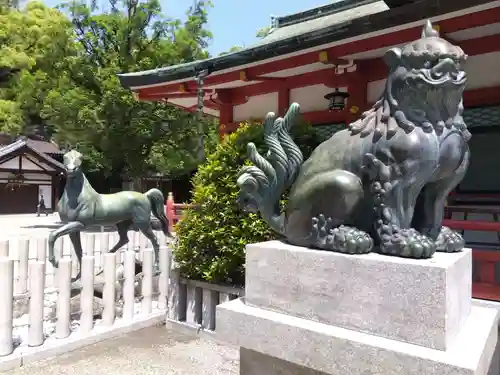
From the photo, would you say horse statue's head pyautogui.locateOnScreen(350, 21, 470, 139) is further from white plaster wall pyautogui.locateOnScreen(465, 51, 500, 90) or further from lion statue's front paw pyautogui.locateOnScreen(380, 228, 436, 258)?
white plaster wall pyautogui.locateOnScreen(465, 51, 500, 90)

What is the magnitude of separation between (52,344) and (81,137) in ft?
37.1

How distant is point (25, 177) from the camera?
21.8m

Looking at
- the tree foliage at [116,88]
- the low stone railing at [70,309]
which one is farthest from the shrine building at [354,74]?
the tree foliage at [116,88]

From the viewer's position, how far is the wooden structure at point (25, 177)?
20.7 m

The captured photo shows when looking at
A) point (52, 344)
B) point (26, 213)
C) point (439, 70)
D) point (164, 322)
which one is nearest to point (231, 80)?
point (164, 322)

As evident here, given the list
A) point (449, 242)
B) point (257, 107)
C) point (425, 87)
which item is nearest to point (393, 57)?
point (425, 87)

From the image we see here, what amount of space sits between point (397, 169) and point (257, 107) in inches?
234

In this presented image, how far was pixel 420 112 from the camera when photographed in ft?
6.06

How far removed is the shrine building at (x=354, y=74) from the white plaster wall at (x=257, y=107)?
0.06 ft

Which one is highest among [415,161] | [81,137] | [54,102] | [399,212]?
[54,102]

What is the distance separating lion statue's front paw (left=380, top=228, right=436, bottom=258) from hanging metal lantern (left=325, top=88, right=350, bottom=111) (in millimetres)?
4302

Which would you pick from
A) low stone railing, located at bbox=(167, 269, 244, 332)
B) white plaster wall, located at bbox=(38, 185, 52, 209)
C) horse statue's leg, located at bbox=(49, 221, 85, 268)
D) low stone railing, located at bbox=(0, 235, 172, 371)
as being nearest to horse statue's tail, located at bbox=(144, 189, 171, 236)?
horse statue's leg, located at bbox=(49, 221, 85, 268)

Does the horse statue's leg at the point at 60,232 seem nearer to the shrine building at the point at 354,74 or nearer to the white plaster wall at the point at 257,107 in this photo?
the shrine building at the point at 354,74

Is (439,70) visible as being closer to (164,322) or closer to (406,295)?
(406,295)
